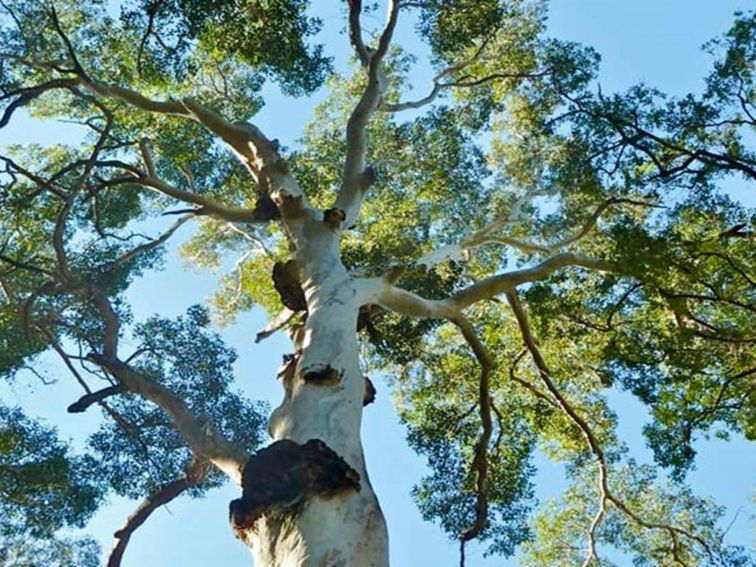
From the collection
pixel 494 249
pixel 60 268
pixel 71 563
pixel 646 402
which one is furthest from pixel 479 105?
pixel 71 563

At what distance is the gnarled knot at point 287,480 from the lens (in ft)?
11.9

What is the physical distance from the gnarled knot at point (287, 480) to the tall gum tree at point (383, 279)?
1cm

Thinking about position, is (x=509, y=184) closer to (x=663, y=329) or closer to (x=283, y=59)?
(x=283, y=59)

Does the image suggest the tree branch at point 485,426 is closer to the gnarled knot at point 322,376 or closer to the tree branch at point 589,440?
the tree branch at point 589,440

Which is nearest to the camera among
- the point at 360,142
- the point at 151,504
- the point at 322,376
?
the point at 322,376

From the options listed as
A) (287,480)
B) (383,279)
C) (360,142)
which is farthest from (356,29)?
(287,480)

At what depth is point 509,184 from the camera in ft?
41.2

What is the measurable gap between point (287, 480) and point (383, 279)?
8.78ft

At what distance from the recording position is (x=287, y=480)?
369 cm

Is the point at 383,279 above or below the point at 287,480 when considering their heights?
above

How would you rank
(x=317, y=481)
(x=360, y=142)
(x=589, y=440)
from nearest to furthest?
(x=317, y=481) < (x=360, y=142) < (x=589, y=440)

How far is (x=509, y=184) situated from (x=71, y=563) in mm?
7871

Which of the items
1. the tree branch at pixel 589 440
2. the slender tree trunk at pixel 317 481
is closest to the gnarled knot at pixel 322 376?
the slender tree trunk at pixel 317 481

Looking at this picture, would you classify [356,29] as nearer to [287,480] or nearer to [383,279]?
[383,279]
